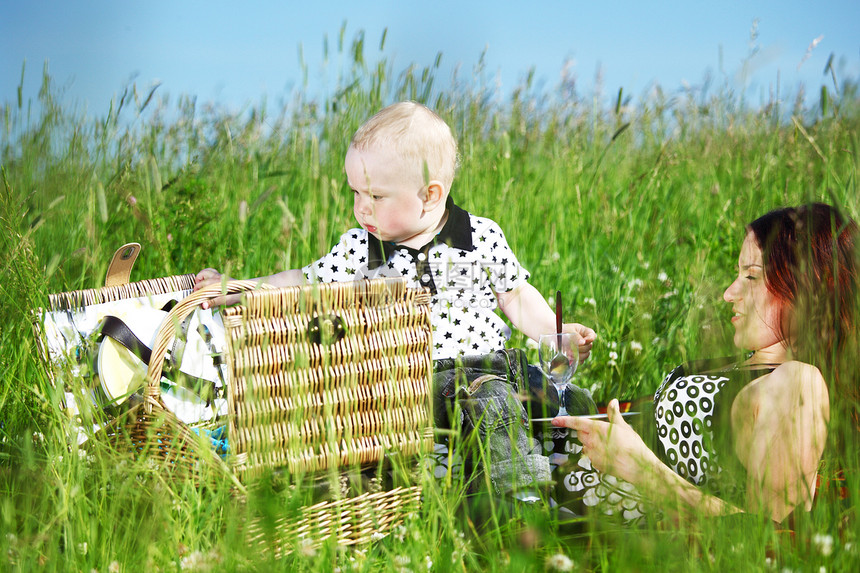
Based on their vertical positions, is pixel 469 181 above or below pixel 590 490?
above

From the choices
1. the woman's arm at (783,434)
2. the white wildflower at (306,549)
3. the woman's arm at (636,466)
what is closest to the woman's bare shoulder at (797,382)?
the woman's arm at (783,434)

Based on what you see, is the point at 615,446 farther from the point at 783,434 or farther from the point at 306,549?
the point at 306,549

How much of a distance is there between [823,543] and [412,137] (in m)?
1.44

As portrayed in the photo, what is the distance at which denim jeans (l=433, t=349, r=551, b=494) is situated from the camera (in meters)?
1.81

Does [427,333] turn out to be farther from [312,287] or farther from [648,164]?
[648,164]

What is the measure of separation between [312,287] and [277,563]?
0.57 m

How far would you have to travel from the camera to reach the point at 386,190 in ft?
7.18

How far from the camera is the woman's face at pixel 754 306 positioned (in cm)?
178

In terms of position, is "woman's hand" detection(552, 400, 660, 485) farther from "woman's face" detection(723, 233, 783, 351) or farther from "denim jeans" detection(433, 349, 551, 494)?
"woman's face" detection(723, 233, 783, 351)

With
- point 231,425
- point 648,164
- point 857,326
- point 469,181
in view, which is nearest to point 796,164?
point 648,164

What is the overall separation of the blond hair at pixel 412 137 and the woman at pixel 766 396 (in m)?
0.86

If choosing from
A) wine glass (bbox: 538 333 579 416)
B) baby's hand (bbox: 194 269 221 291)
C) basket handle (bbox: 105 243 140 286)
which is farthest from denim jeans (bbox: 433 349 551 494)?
basket handle (bbox: 105 243 140 286)

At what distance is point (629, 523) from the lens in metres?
1.81

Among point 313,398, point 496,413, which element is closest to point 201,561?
point 313,398
